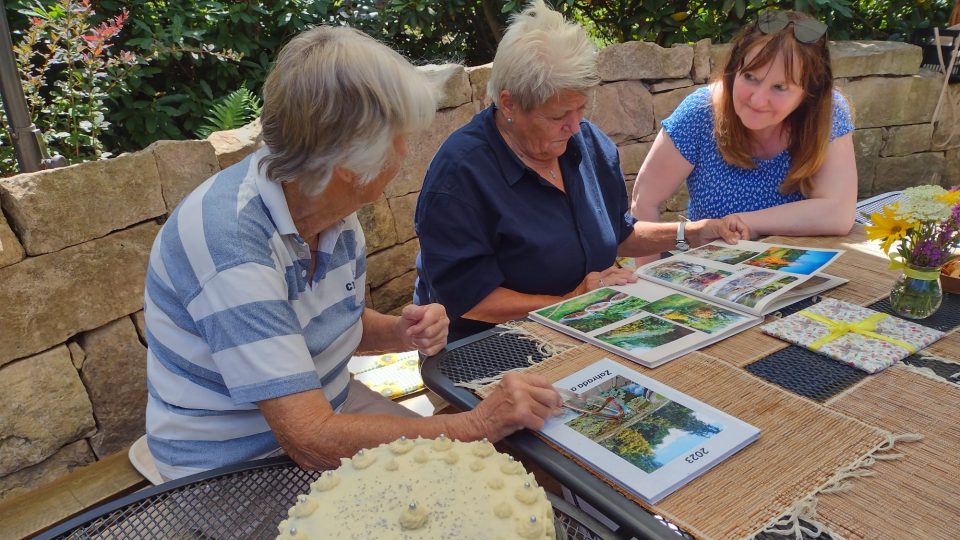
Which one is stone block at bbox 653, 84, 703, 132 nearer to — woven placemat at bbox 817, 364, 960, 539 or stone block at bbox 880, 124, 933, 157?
stone block at bbox 880, 124, 933, 157

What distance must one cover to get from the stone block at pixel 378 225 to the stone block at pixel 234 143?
682 millimetres

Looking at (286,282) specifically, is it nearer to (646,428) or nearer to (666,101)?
(646,428)

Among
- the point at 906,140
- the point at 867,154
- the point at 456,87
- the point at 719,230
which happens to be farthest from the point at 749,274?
the point at 906,140

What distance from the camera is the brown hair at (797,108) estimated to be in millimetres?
2164

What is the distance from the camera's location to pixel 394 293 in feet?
11.2

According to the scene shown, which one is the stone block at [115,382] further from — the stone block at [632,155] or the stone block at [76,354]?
the stone block at [632,155]

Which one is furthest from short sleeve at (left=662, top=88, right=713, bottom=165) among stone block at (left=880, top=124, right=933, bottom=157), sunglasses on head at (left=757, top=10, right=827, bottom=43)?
stone block at (left=880, top=124, right=933, bottom=157)

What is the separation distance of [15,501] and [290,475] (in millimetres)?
1424

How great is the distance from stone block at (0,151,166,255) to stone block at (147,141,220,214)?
0.10 ft

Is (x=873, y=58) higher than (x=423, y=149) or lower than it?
higher

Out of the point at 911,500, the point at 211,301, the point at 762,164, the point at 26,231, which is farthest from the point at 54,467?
the point at 762,164

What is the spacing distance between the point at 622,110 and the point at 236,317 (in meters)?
3.36

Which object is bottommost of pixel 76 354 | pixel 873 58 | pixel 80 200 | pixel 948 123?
pixel 76 354

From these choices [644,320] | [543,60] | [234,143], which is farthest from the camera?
[234,143]
